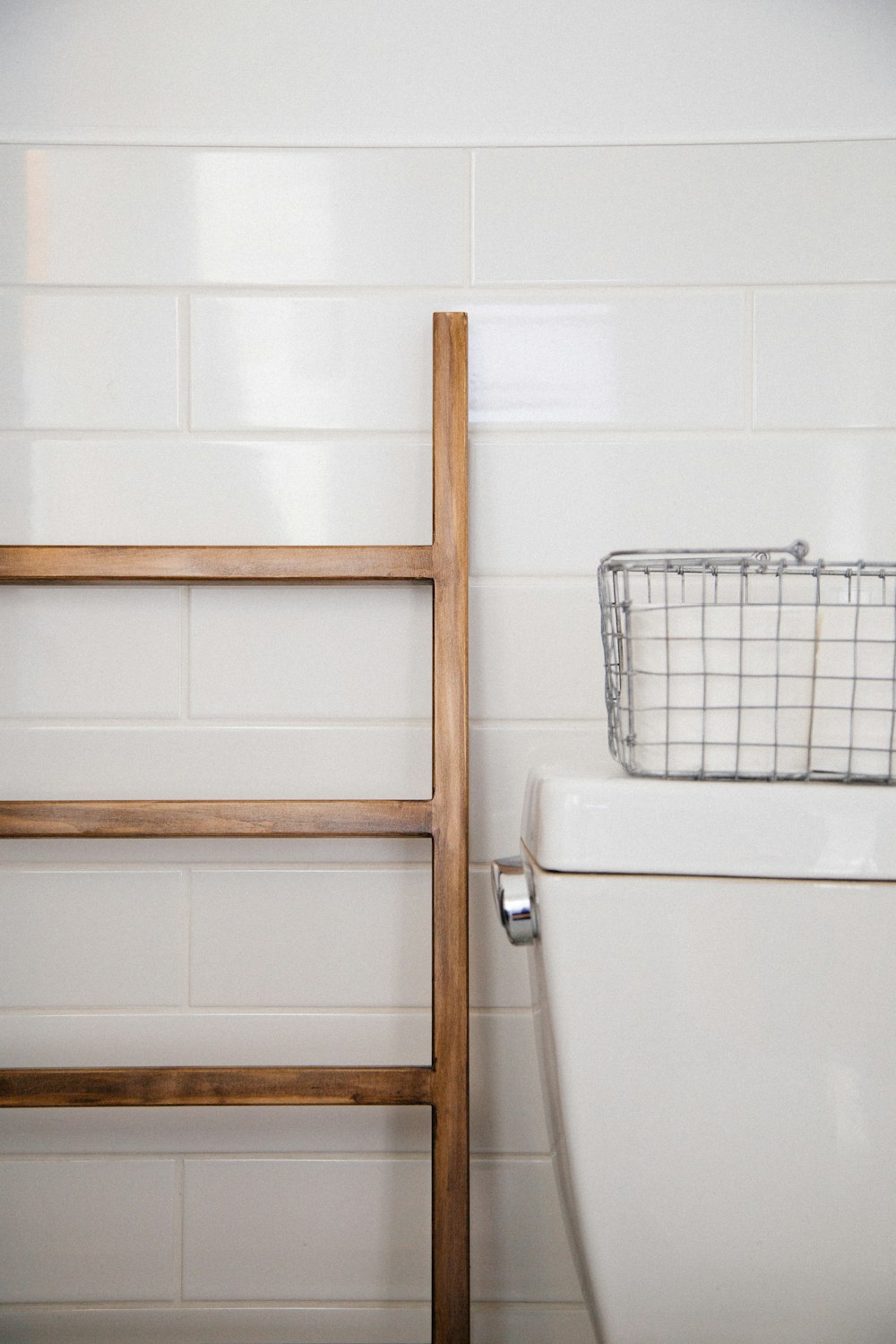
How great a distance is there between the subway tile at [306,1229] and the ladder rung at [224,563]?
1.73 ft

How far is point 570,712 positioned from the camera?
2.92 feet

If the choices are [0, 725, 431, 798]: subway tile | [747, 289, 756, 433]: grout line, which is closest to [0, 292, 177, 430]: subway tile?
[0, 725, 431, 798]: subway tile

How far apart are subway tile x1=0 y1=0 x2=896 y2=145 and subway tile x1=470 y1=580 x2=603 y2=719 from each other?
1.40 ft

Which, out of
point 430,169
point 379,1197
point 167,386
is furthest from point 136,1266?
point 430,169

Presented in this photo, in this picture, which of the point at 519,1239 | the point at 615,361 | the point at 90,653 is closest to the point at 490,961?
the point at 519,1239

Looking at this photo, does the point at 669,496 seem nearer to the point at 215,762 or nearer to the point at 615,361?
the point at 615,361

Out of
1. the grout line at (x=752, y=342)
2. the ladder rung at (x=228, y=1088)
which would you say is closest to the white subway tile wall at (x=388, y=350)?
the grout line at (x=752, y=342)

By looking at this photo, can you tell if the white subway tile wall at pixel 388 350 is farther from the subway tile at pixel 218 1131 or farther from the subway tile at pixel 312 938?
the subway tile at pixel 218 1131

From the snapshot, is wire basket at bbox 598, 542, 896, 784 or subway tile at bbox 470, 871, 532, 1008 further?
subway tile at bbox 470, 871, 532, 1008

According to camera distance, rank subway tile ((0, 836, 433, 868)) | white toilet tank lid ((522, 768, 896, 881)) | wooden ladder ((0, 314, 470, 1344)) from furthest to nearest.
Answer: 1. subway tile ((0, 836, 433, 868))
2. wooden ladder ((0, 314, 470, 1344))
3. white toilet tank lid ((522, 768, 896, 881))

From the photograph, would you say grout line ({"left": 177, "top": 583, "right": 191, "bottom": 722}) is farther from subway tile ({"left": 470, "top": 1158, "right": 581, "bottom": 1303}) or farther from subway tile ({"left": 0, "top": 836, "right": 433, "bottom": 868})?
subway tile ({"left": 470, "top": 1158, "right": 581, "bottom": 1303})

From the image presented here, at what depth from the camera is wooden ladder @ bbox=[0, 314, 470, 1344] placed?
777 mm

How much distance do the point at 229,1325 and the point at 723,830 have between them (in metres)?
0.68

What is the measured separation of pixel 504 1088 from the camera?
868mm
